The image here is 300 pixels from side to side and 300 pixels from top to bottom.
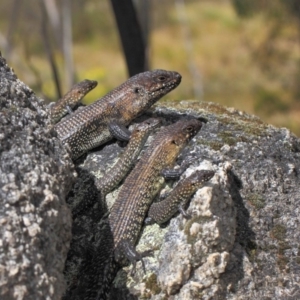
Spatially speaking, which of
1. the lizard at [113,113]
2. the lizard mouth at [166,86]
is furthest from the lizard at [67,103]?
the lizard mouth at [166,86]

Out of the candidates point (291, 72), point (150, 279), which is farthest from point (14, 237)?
point (291, 72)

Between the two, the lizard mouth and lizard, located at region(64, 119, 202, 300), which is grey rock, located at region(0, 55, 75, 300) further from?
the lizard mouth

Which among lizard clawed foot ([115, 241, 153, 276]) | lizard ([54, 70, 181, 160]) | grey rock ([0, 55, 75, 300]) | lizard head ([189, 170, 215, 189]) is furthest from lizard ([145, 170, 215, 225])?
lizard ([54, 70, 181, 160])

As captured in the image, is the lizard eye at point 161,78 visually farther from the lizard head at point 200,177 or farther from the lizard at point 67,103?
the lizard head at point 200,177

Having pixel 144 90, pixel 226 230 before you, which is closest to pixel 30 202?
pixel 226 230

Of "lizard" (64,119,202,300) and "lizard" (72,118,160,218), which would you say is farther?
"lizard" (72,118,160,218)

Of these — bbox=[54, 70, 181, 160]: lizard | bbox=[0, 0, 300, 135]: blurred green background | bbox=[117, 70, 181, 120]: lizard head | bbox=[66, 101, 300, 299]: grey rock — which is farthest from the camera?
bbox=[0, 0, 300, 135]: blurred green background
